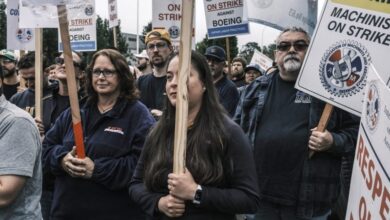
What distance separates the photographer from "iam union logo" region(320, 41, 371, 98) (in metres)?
3.00

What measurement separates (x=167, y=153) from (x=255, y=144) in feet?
3.44

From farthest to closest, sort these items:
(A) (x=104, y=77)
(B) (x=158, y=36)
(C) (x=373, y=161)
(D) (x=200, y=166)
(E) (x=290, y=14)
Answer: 1. (B) (x=158, y=36)
2. (E) (x=290, y=14)
3. (A) (x=104, y=77)
4. (D) (x=200, y=166)
5. (C) (x=373, y=161)

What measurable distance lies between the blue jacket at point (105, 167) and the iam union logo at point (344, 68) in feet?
3.98

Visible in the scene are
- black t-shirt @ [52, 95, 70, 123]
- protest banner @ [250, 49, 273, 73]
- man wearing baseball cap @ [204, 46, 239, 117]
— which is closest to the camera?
black t-shirt @ [52, 95, 70, 123]

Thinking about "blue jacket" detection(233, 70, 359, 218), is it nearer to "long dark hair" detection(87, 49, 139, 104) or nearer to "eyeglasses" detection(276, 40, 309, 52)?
"eyeglasses" detection(276, 40, 309, 52)

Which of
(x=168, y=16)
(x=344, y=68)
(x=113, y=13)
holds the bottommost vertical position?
(x=344, y=68)

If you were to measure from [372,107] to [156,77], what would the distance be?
364 centimetres

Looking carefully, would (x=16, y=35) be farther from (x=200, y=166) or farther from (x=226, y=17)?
(x=200, y=166)

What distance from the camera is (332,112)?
3.42 m

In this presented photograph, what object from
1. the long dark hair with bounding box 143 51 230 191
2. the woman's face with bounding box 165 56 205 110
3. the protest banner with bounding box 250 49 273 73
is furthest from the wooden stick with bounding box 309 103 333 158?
the protest banner with bounding box 250 49 273 73

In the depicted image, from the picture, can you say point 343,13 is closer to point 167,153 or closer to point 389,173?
point 167,153

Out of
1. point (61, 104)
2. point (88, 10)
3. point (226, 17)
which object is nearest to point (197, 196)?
point (61, 104)

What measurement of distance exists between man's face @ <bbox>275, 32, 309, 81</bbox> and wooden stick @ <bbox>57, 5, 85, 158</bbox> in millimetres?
1381

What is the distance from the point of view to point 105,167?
134 inches
